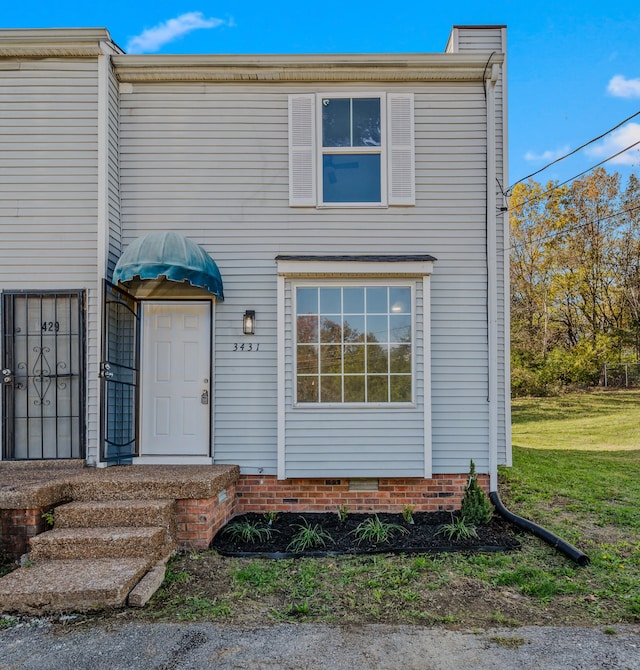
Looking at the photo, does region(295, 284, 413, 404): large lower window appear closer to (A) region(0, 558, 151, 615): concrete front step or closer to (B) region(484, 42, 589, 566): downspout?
(B) region(484, 42, 589, 566): downspout

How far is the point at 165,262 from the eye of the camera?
4.65 metres

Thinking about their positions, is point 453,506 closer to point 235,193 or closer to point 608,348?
point 235,193

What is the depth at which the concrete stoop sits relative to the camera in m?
3.15

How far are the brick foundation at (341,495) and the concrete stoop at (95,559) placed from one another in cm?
129

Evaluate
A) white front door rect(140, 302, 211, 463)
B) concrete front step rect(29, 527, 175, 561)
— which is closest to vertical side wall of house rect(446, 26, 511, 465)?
white front door rect(140, 302, 211, 463)

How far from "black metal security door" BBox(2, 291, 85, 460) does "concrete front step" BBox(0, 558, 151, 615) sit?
1.97 metres

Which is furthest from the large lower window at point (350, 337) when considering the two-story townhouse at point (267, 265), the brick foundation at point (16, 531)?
the brick foundation at point (16, 531)

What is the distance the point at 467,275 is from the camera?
5492 millimetres

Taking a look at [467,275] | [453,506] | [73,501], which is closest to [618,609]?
[453,506]

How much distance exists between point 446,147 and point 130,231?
3.92m

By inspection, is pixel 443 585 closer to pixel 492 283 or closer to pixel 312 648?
pixel 312 648

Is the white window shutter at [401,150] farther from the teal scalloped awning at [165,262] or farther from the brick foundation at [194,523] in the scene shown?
the brick foundation at [194,523]

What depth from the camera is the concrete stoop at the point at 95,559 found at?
10.3 ft

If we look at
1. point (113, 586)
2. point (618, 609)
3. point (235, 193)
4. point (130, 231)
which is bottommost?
point (618, 609)
